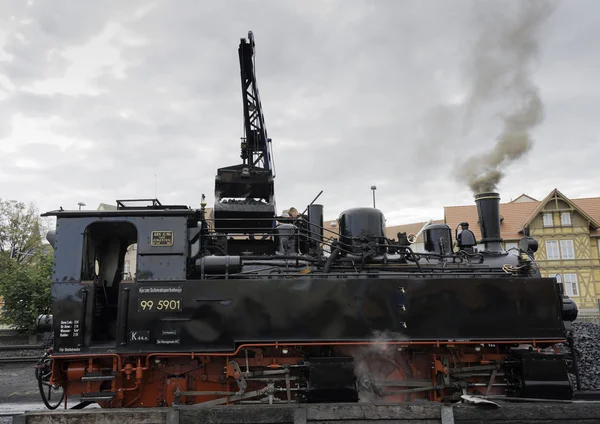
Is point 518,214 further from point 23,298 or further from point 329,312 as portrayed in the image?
point 23,298

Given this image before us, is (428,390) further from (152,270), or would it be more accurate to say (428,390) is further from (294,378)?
(152,270)

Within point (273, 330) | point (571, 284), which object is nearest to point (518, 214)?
point (571, 284)

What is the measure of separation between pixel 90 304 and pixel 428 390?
459 centimetres

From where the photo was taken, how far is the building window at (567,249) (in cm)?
2680

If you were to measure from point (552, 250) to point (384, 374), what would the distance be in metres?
26.5

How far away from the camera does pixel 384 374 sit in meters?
5.61

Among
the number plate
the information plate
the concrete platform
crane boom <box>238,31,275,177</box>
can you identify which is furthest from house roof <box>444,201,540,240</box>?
the number plate

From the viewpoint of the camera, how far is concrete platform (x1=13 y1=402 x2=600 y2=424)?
351 cm

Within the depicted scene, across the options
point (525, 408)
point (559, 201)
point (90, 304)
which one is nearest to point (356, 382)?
point (525, 408)

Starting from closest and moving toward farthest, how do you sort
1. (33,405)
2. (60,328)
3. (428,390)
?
(60,328) → (428,390) → (33,405)

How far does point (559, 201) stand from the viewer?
89.4ft

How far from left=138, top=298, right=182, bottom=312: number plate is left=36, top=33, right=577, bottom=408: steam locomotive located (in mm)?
18

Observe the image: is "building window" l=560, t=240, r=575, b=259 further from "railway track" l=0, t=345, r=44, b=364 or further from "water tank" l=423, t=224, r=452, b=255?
"railway track" l=0, t=345, r=44, b=364

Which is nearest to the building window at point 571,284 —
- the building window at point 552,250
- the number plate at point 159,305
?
the building window at point 552,250
